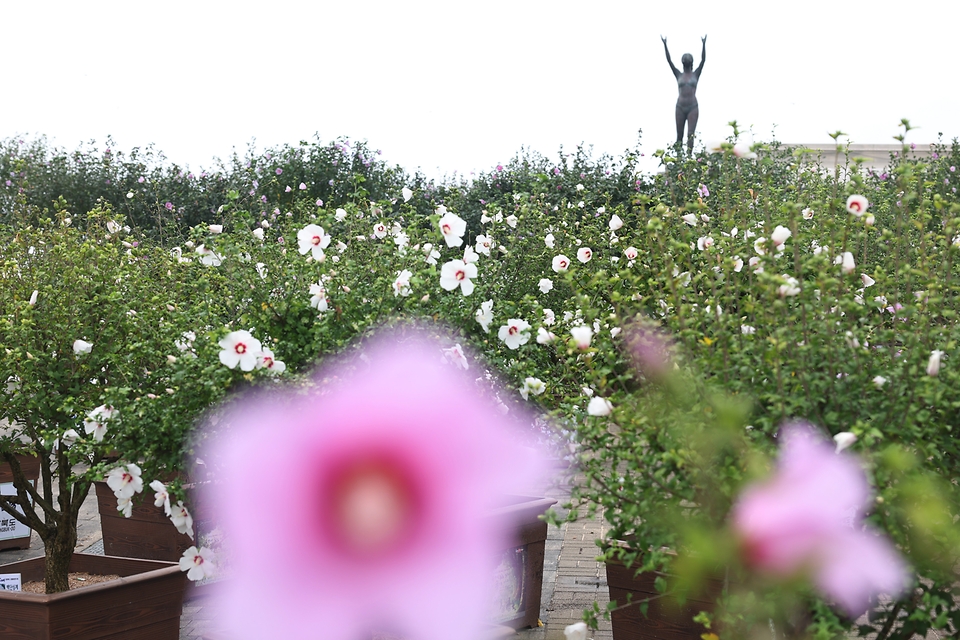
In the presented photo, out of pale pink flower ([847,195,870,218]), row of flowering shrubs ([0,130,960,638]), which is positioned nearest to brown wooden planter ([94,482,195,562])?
row of flowering shrubs ([0,130,960,638])

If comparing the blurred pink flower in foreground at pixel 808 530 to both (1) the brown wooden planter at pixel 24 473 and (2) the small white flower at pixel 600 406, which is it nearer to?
(2) the small white flower at pixel 600 406

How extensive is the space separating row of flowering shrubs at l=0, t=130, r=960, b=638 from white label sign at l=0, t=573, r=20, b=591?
77 centimetres

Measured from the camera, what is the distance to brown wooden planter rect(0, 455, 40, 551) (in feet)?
20.4

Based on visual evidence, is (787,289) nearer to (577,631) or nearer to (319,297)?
(577,631)

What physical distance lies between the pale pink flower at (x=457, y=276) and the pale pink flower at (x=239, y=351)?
0.66 metres

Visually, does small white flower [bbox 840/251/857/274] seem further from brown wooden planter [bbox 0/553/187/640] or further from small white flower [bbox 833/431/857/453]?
brown wooden planter [bbox 0/553/187/640]

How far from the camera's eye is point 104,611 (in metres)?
3.59

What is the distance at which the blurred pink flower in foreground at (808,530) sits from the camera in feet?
4.43

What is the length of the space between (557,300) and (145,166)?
13.3m

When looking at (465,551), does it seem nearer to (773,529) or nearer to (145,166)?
(773,529)

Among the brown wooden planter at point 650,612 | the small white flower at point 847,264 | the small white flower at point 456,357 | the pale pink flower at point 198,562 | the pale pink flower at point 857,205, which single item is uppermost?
the pale pink flower at point 857,205

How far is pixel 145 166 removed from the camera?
16500 mm

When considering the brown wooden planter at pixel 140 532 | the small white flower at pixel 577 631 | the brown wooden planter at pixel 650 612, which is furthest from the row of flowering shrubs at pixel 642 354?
the brown wooden planter at pixel 140 532

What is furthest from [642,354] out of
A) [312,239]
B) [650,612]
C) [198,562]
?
[198,562]
